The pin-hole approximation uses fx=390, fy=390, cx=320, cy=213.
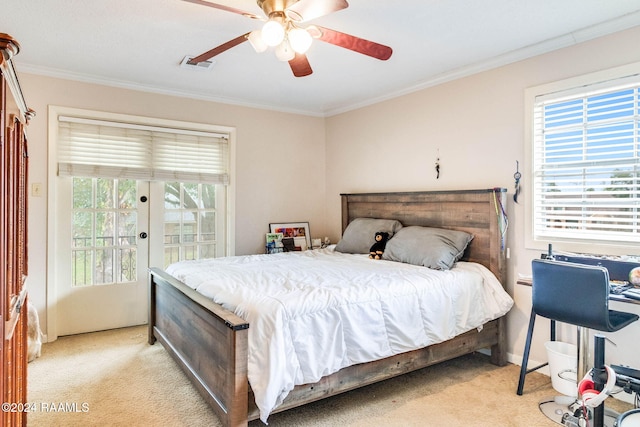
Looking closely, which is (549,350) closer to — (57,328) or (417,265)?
(417,265)

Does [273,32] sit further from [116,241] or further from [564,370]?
[116,241]

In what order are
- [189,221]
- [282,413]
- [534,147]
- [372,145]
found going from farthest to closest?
[372,145] < [189,221] < [534,147] < [282,413]

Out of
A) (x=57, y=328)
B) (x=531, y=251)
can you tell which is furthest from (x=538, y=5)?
(x=57, y=328)

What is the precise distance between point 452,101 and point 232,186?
2482 millimetres

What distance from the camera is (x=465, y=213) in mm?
3303

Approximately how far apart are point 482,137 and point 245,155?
2573mm

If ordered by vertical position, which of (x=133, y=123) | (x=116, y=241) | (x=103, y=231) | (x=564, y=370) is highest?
(x=133, y=123)

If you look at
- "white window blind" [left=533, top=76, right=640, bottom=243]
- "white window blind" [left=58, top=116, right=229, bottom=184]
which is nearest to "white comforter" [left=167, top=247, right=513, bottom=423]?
"white window blind" [left=533, top=76, right=640, bottom=243]

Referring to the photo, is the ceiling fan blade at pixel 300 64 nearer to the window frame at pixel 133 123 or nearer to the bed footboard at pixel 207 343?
the bed footboard at pixel 207 343

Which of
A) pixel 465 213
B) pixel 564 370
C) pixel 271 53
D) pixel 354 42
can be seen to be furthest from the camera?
pixel 465 213

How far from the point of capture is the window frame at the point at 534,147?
2.53 m

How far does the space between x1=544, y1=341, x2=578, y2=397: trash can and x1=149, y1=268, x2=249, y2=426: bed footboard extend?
2040 millimetres

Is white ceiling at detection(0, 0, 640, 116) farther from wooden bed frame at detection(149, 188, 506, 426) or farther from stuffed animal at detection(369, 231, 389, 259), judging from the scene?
stuffed animal at detection(369, 231, 389, 259)

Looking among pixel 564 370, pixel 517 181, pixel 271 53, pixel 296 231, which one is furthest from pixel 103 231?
pixel 564 370
